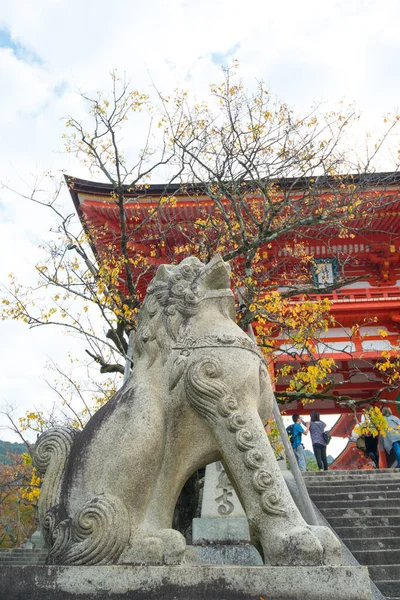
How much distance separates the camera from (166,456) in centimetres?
212

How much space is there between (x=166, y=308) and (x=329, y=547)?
1300 mm

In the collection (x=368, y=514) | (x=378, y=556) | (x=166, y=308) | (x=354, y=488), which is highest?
(x=166, y=308)

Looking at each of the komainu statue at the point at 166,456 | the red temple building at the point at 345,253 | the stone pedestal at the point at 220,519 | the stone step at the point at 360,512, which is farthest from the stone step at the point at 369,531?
the red temple building at the point at 345,253

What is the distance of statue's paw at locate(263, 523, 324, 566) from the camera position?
174cm

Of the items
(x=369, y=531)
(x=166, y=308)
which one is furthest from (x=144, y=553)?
(x=369, y=531)

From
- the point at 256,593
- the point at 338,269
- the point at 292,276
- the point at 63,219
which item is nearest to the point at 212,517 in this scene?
the point at 256,593

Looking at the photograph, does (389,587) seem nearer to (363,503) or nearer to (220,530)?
(220,530)

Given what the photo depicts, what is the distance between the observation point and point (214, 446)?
7.01 feet

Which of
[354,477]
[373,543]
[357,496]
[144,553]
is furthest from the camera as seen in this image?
[354,477]

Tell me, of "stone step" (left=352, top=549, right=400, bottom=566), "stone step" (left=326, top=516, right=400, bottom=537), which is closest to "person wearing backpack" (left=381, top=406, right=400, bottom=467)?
"stone step" (left=326, top=516, right=400, bottom=537)

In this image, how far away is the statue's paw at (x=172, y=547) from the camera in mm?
1855

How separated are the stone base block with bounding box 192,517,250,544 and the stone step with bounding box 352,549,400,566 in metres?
1.09

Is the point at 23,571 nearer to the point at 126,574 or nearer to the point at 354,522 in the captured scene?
the point at 126,574

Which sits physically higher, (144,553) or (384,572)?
(144,553)
